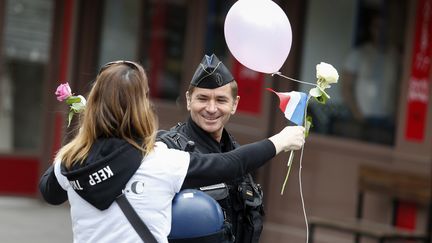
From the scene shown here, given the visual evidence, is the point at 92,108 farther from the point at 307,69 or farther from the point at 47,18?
the point at 47,18

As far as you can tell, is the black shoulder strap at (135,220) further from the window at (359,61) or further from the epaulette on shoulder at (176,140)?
the window at (359,61)

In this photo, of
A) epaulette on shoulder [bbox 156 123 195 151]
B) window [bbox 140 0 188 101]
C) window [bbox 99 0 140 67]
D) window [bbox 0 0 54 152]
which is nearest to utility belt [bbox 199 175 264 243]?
epaulette on shoulder [bbox 156 123 195 151]

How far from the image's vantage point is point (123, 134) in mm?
3311

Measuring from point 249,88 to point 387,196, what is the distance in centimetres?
188

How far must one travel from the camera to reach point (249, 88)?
9.09 meters

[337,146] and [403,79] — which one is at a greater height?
[403,79]

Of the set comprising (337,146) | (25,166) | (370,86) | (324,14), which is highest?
(324,14)

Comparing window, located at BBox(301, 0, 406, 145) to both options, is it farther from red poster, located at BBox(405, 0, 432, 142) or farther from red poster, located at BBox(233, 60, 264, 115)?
red poster, located at BBox(233, 60, 264, 115)

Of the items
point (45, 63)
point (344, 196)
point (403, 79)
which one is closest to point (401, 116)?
point (403, 79)

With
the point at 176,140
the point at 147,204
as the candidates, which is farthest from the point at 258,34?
the point at 147,204

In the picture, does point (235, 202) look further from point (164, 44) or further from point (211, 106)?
point (164, 44)

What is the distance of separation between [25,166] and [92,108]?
749 cm

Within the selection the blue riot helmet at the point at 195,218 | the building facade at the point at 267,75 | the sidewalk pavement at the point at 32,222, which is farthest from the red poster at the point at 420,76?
the blue riot helmet at the point at 195,218

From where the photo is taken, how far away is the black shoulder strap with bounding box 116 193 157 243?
129 inches
